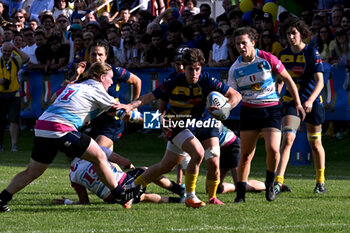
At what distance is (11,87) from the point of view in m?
18.4

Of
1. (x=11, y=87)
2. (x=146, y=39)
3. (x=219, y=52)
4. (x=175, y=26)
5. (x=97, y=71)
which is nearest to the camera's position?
(x=97, y=71)

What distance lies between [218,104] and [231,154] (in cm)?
195

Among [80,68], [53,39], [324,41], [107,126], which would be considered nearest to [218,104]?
[107,126]

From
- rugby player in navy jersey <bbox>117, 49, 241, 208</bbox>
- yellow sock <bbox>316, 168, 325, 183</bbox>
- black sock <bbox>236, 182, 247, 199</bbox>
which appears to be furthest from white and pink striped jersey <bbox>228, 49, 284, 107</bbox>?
yellow sock <bbox>316, 168, 325, 183</bbox>

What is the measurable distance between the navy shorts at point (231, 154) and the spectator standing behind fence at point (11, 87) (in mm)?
9117

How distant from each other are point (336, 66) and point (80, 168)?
831cm

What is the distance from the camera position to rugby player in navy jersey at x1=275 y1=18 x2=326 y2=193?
10.3 m

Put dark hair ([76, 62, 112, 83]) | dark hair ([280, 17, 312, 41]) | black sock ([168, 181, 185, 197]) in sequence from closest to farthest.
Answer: dark hair ([76, 62, 112, 83])
black sock ([168, 181, 185, 197])
dark hair ([280, 17, 312, 41])

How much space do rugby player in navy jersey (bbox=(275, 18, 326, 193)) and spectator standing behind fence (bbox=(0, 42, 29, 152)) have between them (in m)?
9.27

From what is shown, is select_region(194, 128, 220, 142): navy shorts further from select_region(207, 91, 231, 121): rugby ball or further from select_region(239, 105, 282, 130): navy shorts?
select_region(239, 105, 282, 130): navy shorts

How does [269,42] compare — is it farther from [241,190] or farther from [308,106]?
[241,190]

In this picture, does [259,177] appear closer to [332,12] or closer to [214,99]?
[214,99]

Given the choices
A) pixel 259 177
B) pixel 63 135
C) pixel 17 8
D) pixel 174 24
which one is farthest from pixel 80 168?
pixel 17 8

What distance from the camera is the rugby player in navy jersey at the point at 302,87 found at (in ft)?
33.7
